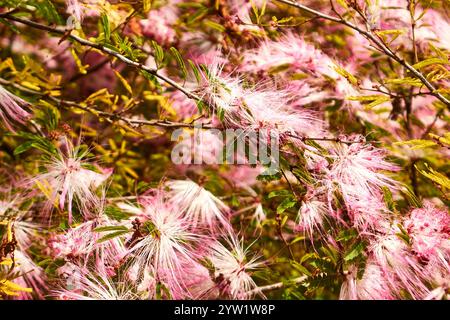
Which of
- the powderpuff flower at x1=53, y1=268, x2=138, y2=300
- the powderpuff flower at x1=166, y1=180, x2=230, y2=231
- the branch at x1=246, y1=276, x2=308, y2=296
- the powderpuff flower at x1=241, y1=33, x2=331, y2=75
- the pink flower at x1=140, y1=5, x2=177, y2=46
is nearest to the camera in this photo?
the powderpuff flower at x1=53, y1=268, x2=138, y2=300

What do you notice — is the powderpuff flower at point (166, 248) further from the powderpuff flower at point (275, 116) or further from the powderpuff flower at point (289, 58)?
the powderpuff flower at point (289, 58)

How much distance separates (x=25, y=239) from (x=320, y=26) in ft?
5.28

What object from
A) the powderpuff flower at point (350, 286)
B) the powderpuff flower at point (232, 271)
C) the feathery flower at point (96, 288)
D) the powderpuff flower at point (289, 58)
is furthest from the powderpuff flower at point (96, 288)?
the powderpuff flower at point (289, 58)

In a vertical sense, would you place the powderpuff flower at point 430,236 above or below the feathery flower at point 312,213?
below

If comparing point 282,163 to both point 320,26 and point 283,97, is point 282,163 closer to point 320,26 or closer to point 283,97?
point 283,97

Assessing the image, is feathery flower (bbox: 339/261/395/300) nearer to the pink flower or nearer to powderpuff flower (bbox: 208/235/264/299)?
powderpuff flower (bbox: 208/235/264/299)

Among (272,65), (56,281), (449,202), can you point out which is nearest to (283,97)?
(272,65)

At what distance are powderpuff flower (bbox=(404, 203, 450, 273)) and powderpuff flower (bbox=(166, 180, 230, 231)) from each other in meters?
0.66

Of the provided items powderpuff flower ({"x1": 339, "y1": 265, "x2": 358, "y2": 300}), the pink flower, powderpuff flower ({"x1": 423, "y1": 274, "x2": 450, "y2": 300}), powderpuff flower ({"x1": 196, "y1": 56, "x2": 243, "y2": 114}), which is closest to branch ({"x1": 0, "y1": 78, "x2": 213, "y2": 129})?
powderpuff flower ({"x1": 196, "y1": 56, "x2": 243, "y2": 114})

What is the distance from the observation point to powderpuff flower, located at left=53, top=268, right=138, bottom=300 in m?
1.53

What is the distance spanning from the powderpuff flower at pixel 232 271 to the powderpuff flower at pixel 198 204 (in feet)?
0.37

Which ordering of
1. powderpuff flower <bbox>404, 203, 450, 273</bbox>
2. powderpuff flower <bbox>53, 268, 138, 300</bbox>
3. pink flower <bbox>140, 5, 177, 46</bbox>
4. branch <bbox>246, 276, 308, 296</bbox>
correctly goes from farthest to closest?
1. pink flower <bbox>140, 5, 177, 46</bbox>
2. branch <bbox>246, 276, 308, 296</bbox>
3. powderpuff flower <bbox>53, 268, 138, 300</bbox>
4. powderpuff flower <bbox>404, 203, 450, 273</bbox>

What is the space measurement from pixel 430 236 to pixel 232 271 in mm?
635

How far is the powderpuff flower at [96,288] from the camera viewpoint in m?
1.53
